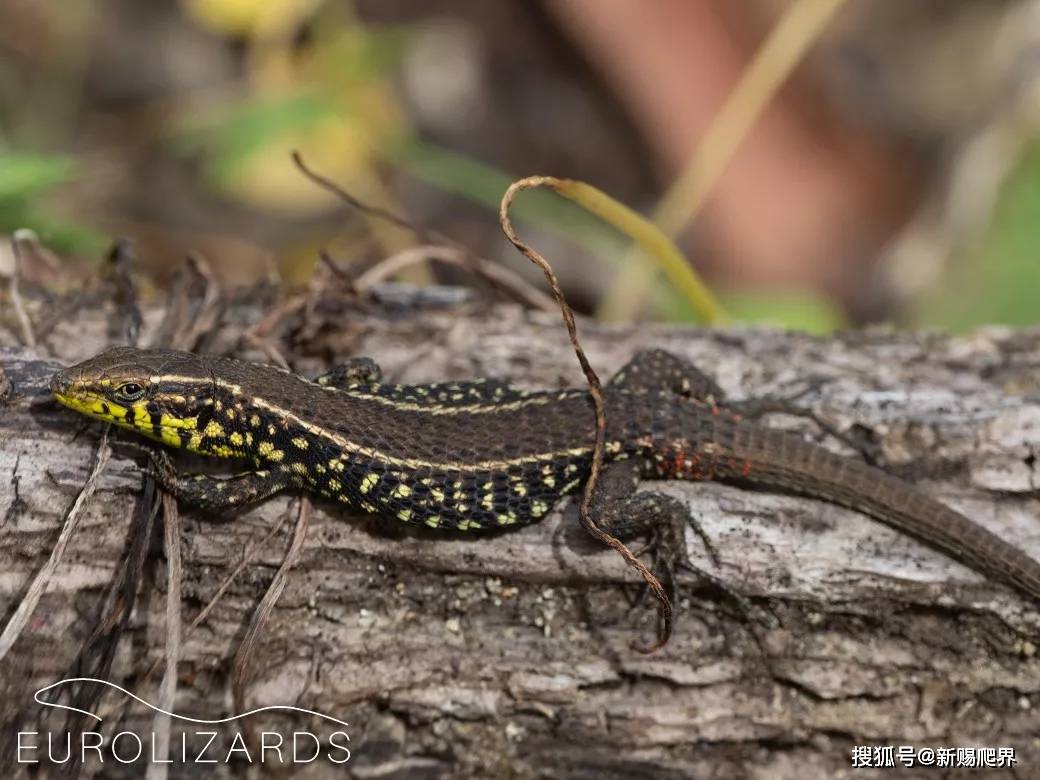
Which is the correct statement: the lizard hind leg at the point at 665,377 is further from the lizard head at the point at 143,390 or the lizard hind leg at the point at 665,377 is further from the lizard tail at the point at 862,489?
the lizard head at the point at 143,390

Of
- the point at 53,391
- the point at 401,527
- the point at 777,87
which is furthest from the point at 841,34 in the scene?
the point at 53,391

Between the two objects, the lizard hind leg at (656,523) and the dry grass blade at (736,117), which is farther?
the dry grass blade at (736,117)

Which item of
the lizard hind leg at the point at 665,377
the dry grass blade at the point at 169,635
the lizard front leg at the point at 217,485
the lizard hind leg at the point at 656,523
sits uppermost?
the lizard hind leg at the point at 665,377

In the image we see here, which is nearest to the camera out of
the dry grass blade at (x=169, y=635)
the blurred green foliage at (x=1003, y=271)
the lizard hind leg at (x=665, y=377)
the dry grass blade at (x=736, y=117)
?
the dry grass blade at (x=169, y=635)

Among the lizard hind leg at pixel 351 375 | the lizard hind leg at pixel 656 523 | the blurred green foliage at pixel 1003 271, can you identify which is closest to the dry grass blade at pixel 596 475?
the lizard hind leg at pixel 656 523

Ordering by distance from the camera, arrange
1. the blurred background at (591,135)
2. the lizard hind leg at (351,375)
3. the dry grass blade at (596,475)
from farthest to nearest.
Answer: the blurred background at (591,135)
the lizard hind leg at (351,375)
the dry grass blade at (596,475)

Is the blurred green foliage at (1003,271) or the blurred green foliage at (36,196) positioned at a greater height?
the blurred green foliage at (1003,271)
